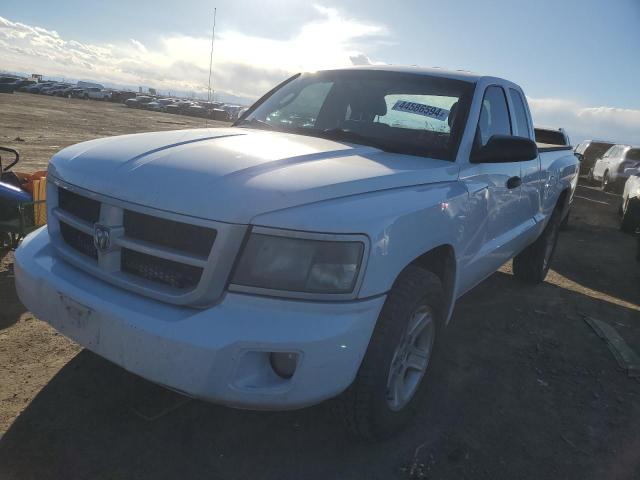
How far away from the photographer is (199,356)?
5.74 ft

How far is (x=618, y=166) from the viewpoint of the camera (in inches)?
581

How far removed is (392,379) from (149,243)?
50.2 inches

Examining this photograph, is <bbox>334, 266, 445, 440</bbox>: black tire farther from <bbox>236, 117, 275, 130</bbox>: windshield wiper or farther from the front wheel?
the front wheel

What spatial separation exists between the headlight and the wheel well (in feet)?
2.74

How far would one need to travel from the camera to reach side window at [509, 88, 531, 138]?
4082mm

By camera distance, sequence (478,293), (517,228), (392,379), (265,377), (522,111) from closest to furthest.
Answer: (265,377) < (392,379) < (517,228) < (522,111) < (478,293)

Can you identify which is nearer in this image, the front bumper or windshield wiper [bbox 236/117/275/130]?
the front bumper

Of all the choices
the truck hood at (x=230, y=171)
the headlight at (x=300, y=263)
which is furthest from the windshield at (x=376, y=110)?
the headlight at (x=300, y=263)

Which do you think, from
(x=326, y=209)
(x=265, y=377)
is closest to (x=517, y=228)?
(x=326, y=209)

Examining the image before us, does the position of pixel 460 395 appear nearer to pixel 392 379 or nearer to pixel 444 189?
pixel 392 379

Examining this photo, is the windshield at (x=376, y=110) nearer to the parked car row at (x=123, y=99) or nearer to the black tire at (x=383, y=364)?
the black tire at (x=383, y=364)

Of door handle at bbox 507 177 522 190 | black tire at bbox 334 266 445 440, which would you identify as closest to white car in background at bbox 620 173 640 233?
door handle at bbox 507 177 522 190

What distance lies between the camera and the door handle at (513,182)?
3428 mm

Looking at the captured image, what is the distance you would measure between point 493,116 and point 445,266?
4.63 ft
